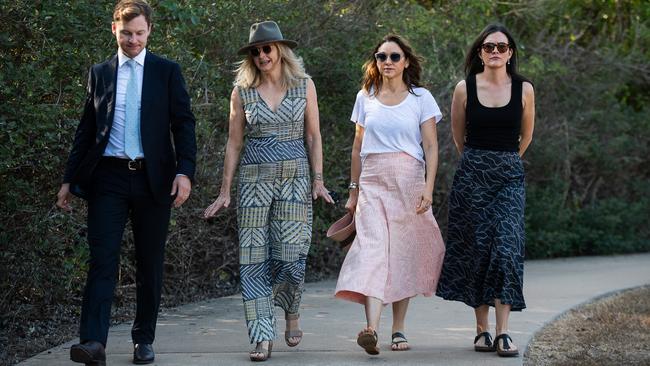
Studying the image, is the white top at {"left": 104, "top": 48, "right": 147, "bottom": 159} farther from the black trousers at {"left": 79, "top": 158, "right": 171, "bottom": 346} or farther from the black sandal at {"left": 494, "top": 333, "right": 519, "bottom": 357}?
the black sandal at {"left": 494, "top": 333, "right": 519, "bottom": 357}

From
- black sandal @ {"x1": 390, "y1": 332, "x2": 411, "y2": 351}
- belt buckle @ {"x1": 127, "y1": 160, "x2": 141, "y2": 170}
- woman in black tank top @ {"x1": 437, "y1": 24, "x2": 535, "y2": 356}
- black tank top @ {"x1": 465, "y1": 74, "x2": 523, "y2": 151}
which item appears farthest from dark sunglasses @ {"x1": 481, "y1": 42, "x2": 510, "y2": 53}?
belt buckle @ {"x1": 127, "y1": 160, "x2": 141, "y2": 170}

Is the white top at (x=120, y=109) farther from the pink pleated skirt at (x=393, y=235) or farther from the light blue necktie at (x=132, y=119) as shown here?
the pink pleated skirt at (x=393, y=235)

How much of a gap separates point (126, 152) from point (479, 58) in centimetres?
230

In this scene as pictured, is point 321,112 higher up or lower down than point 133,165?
higher up

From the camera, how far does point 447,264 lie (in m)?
6.98

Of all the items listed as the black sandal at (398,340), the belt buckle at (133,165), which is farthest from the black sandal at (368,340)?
the belt buckle at (133,165)

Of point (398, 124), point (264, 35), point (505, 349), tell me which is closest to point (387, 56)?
point (398, 124)

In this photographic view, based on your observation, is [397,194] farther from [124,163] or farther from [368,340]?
[124,163]

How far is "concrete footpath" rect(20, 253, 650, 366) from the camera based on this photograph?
21.4ft

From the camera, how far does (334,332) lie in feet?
24.7

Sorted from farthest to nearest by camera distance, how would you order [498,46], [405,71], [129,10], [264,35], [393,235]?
1. [405,71]
2. [393,235]
3. [498,46]
4. [264,35]
5. [129,10]

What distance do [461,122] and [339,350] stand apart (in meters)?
1.56

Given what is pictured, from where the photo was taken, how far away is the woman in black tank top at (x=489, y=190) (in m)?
6.71

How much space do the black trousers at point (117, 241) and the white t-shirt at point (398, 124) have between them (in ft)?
4.55
